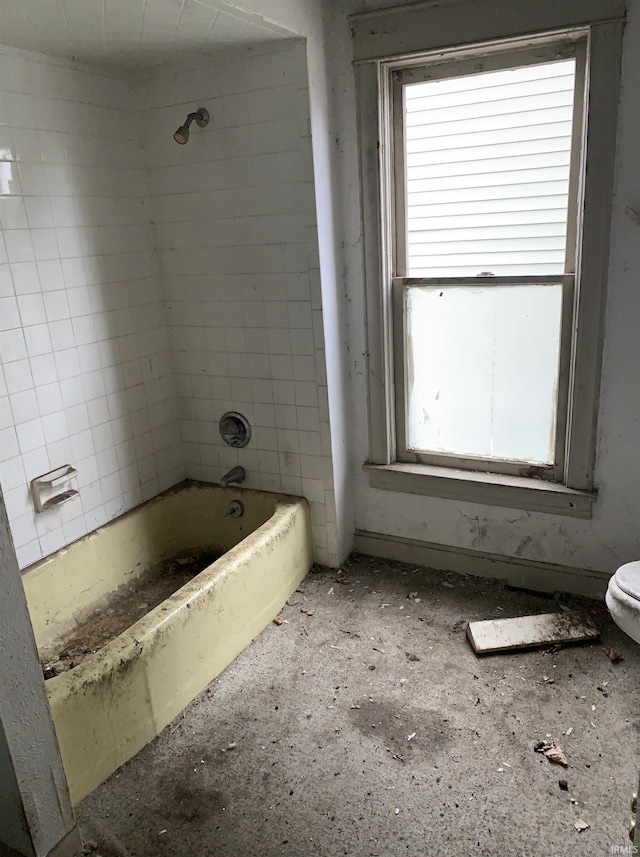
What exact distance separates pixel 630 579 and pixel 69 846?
5.77 ft

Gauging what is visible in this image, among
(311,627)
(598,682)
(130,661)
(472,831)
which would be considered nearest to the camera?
(472,831)

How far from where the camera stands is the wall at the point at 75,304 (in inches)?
85.6

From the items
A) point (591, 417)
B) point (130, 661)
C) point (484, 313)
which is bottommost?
point (130, 661)

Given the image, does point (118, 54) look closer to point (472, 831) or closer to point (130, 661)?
point (130, 661)

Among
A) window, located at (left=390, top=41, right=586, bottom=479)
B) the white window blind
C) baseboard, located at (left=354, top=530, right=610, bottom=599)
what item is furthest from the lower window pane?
baseboard, located at (left=354, top=530, right=610, bottom=599)

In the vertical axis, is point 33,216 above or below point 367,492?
above

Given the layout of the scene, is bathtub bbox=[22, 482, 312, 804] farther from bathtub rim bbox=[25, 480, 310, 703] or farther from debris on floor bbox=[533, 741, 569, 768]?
debris on floor bbox=[533, 741, 569, 768]

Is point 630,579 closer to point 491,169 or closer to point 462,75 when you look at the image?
point 491,169

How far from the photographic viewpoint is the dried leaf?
7.17 feet

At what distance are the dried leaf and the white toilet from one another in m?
0.33

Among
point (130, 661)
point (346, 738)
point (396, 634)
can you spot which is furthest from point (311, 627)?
point (130, 661)

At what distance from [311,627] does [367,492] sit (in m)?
0.68

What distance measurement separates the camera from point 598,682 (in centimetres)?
210

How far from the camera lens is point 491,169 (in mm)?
2299
